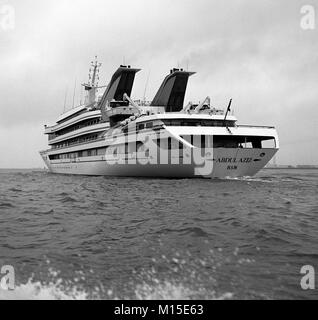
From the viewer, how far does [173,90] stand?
152 ft

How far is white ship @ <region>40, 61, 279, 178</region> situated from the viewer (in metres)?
27.7

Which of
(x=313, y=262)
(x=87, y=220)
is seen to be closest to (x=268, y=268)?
(x=313, y=262)

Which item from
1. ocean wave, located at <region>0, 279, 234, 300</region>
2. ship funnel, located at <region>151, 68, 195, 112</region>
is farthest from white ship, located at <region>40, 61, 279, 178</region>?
ocean wave, located at <region>0, 279, 234, 300</region>

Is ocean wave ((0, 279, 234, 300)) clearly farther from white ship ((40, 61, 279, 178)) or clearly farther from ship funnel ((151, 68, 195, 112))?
ship funnel ((151, 68, 195, 112))

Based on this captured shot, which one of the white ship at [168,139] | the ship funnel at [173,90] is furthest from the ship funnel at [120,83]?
the ship funnel at [173,90]

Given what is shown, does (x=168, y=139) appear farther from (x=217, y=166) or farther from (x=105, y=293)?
(x=105, y=293)

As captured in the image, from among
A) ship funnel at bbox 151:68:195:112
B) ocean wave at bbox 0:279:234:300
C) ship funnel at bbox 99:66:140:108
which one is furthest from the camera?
ship funnel at bbox 99:66:140:108

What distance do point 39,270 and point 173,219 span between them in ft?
17.1

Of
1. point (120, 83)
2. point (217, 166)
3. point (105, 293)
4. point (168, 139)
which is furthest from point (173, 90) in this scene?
point (105, 293)

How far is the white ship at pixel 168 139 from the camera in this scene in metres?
27.7

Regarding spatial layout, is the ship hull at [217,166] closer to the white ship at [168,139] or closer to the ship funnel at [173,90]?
the white ship at [168,139]

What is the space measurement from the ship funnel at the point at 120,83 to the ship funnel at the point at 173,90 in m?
5.29

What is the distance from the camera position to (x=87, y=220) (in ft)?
34.6
